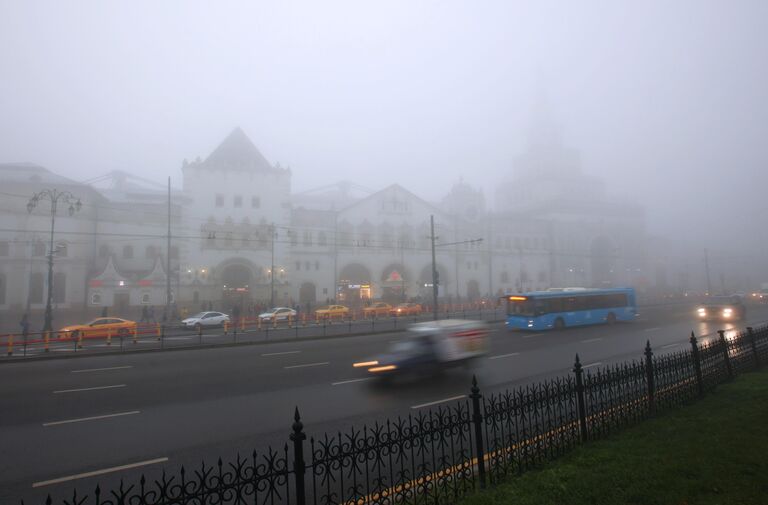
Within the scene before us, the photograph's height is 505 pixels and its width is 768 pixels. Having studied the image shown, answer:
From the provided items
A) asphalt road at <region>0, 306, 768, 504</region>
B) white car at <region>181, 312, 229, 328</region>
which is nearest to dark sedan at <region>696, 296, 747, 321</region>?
asphalt road at <region>0, 306, 768, 504</region>

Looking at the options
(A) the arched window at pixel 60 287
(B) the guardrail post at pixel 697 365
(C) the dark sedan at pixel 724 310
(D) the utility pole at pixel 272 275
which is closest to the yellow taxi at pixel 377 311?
(D) the utility pole at pixel 272 275

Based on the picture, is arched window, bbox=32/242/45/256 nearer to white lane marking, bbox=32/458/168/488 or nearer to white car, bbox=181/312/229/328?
white car, bbox=181/312/229/328

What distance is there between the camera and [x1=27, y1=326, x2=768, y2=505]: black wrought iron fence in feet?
14.3

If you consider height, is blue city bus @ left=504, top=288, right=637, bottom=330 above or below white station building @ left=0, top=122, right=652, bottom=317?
below

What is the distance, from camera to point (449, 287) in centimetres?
6203

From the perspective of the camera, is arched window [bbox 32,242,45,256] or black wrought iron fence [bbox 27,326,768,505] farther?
arched window [bbox 32,242,45,256]

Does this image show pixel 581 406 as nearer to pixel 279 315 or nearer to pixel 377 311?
pixel 279 315

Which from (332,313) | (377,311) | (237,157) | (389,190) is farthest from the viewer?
(389,190)

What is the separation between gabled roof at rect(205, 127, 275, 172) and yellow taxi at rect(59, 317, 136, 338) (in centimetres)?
2843

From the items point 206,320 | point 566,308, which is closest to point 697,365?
point 566,308

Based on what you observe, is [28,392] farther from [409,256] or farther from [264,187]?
[409,256]

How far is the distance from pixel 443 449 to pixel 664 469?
308 centimetres

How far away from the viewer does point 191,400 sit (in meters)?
10.7

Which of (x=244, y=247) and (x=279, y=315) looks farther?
(x=244, y=247)
